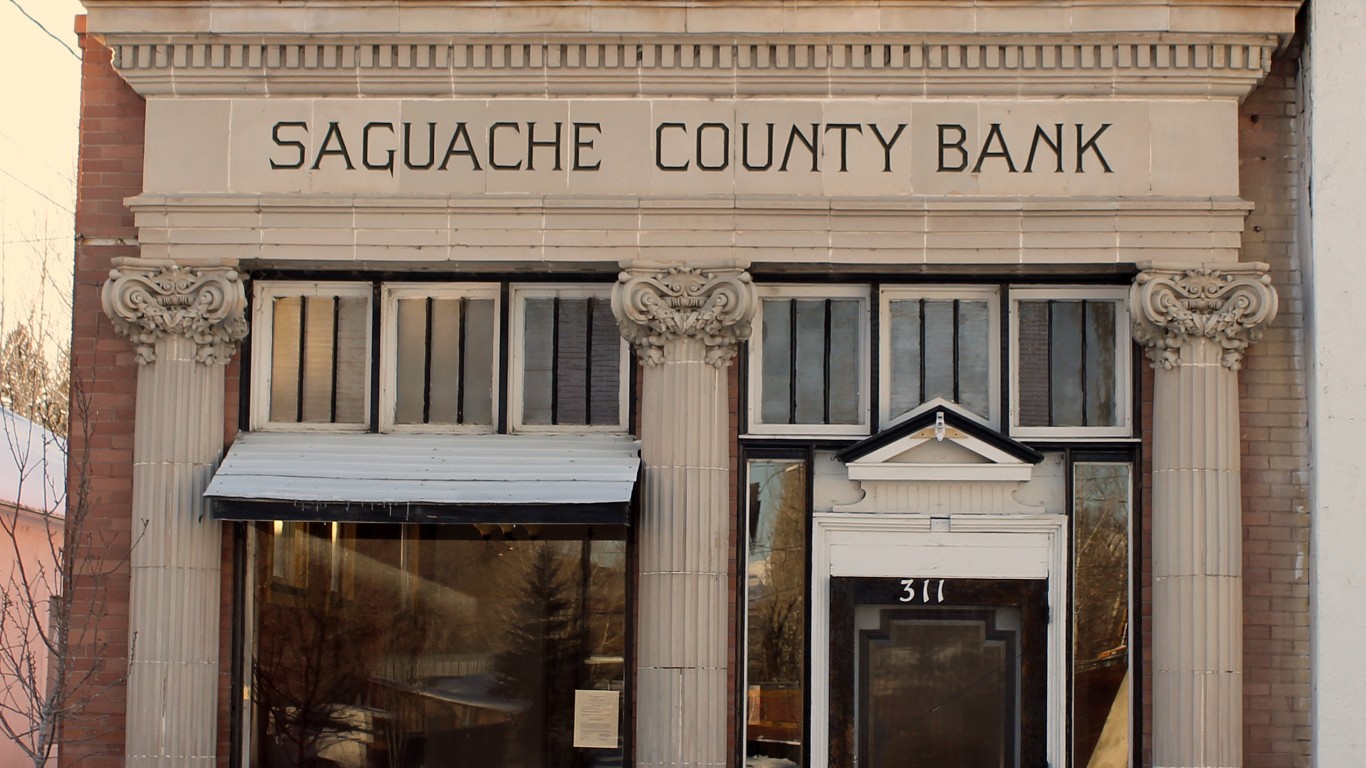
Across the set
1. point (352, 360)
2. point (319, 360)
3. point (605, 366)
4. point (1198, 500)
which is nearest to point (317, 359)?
point (319, 360)

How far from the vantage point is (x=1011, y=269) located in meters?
11.0

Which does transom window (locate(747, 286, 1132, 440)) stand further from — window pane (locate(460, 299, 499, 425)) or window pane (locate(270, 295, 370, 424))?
window pane (locate(270, 295, 370, 424))

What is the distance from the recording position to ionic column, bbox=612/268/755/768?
34.6ft

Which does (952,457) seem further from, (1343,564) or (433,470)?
(433,470)

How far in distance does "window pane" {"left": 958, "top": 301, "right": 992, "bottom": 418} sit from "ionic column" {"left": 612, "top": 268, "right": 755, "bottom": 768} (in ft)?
4.98

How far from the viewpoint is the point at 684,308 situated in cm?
1077

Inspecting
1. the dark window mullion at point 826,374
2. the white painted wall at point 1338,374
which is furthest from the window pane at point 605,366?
the white painted wall at point 1338,374

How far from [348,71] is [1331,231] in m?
6.72


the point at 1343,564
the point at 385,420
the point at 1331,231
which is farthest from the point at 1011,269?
the point at 385,420

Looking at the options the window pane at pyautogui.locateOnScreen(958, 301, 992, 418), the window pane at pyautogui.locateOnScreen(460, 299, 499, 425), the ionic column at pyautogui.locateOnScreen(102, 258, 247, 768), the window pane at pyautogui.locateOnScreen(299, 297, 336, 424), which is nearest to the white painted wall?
the window pane at pyautogui.locateOnScreen(958, 301, 992, 418)

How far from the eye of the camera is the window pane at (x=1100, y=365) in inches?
433

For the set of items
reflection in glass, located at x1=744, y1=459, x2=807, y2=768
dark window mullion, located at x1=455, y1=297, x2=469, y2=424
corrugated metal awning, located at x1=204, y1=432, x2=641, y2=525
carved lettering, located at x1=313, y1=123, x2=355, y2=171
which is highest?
carved lettering, located at x1=313, y1=123, x2=355, y2=171

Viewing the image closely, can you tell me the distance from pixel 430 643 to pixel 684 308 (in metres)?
2.86

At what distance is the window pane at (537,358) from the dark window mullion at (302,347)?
60.6 inches
